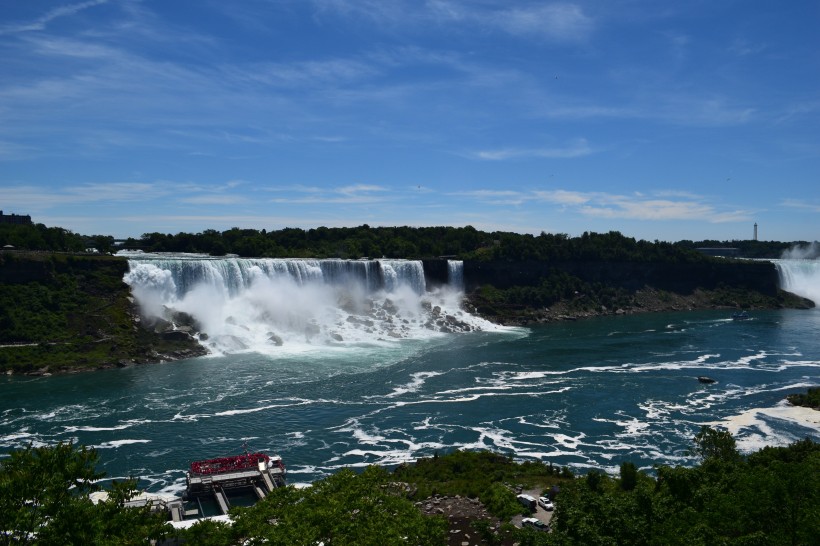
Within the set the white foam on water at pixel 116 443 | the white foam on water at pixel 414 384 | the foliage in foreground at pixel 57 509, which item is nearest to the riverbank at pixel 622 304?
the white foam on water at pixel 414 384

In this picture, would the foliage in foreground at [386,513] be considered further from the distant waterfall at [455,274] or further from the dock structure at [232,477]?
the distant waterfall at [455,274]

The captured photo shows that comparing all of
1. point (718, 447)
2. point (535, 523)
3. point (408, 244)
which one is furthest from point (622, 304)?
point (535, 523)

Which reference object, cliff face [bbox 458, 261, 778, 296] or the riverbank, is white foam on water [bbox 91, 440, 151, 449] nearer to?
the riverbank

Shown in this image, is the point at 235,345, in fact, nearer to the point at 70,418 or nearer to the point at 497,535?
the point at 70,418

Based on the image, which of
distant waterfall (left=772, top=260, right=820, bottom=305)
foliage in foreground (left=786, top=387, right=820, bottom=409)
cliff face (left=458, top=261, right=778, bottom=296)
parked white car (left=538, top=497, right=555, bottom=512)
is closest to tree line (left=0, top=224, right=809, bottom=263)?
cliff face (left=458, top=261, right=778, bottom=296)

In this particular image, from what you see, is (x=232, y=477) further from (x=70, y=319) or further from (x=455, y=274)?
(x=455, y=274)
